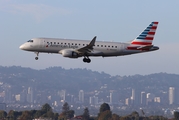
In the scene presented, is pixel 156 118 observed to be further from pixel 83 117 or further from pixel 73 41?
pixel 73 41

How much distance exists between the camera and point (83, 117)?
19375 centimetres

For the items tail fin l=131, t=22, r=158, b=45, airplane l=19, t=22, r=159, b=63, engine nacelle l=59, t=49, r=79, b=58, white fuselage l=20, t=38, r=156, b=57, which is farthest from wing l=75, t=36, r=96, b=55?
tail fin l=131, t=22, r=158, b=45

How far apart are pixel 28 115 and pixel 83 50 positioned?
107241 mm

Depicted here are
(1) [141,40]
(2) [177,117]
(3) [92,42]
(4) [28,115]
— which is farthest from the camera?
(4) [28,115]

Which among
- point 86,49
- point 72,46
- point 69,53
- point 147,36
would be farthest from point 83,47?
point 147,36

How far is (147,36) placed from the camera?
101 meters

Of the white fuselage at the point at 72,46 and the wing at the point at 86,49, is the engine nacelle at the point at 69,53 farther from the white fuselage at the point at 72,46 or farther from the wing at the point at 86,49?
the white fuselage at the point at 72,46

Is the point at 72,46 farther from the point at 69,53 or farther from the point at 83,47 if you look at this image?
the point at 83,47

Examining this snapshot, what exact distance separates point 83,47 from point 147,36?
576 inches

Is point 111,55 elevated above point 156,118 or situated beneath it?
elevated above

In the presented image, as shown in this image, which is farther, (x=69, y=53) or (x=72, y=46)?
(x=72, y=46)

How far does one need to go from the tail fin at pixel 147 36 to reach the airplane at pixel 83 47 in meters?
0.43

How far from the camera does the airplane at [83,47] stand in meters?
94.4

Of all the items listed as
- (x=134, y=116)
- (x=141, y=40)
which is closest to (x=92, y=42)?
(x=141, y=40)
